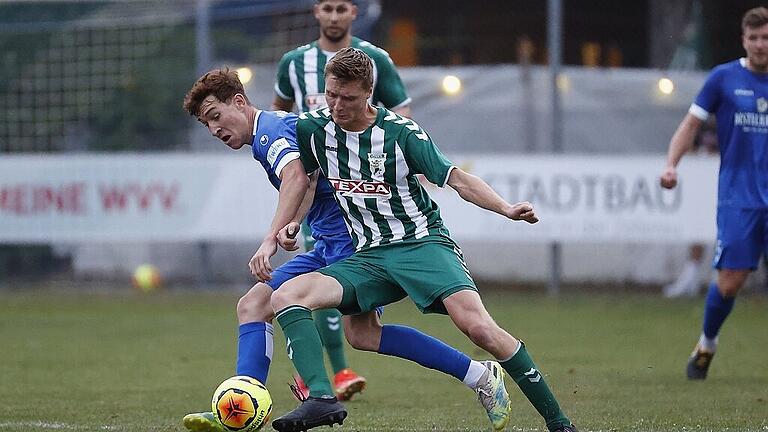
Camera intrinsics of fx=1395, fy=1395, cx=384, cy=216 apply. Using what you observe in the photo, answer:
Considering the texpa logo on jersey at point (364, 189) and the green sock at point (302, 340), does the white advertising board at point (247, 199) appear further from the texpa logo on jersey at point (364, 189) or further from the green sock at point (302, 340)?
the green sock at point (302, 340)

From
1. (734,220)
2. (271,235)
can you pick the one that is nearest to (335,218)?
(271,235)

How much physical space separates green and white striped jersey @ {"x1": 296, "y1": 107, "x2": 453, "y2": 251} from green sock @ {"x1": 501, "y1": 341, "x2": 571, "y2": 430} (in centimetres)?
64

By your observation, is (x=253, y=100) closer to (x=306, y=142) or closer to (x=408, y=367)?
(x=408, y=367)

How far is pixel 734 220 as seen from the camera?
310 inches

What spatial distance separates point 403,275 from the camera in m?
5.70

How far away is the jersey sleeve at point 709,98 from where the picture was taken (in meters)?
8.01

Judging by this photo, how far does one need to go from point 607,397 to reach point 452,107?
7.93 m

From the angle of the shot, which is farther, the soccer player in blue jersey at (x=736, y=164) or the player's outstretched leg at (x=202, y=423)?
the soccer player in blue jersey at (x=736, y=164)

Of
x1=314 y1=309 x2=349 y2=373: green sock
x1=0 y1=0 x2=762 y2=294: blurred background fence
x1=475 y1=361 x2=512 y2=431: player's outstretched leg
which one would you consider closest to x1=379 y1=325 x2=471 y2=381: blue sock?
x1=475 y1=361 x2=512 y2=431: player's outstretched leg

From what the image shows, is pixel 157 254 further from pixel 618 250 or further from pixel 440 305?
pixel 440 305

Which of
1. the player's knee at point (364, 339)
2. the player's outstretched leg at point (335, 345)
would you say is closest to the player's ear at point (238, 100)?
the player's knee at point (364, 339)

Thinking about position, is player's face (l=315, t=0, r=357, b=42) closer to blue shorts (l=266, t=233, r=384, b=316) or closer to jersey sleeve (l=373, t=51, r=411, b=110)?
jersey sleeve (l=373, t=51, r=411, b=110)

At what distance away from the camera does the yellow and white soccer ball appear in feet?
49.5

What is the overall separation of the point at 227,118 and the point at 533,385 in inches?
67.2
